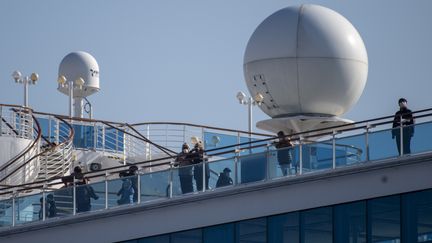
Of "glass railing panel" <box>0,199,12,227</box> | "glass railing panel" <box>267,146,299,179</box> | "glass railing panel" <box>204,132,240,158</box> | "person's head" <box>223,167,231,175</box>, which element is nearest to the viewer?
"glass railing panel" <box>267,146,299,179</box>

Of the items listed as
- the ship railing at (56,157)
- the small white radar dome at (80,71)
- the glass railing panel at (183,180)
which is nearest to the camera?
the glass railing panel at (183,180)

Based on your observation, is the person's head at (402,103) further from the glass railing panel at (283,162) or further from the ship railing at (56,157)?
the ship railing at (56,157)

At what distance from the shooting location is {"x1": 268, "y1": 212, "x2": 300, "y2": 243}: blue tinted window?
38.1 meters

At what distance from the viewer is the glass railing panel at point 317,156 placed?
3853 cm

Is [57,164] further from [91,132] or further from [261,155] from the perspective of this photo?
[261,155]

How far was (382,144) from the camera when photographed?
37969 mm

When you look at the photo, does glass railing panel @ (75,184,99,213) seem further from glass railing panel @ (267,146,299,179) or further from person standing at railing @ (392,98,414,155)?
person standing at railing @ (392,98,414,155)

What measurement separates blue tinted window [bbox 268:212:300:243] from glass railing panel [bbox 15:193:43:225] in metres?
6.81

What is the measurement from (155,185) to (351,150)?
5.33m

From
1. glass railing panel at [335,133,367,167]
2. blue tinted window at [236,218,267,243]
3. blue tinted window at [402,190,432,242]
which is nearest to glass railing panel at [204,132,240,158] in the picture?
blue tinted window at [236,218,267,243]

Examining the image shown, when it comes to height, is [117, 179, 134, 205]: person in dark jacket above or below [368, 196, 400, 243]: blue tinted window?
above

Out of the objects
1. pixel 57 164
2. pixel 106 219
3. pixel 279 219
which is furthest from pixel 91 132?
pixel 279 219

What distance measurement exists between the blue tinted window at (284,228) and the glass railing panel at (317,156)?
A: 1136 millimetres

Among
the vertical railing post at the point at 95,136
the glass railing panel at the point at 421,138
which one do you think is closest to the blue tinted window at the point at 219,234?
the glass railing panel at the point at 421,138
